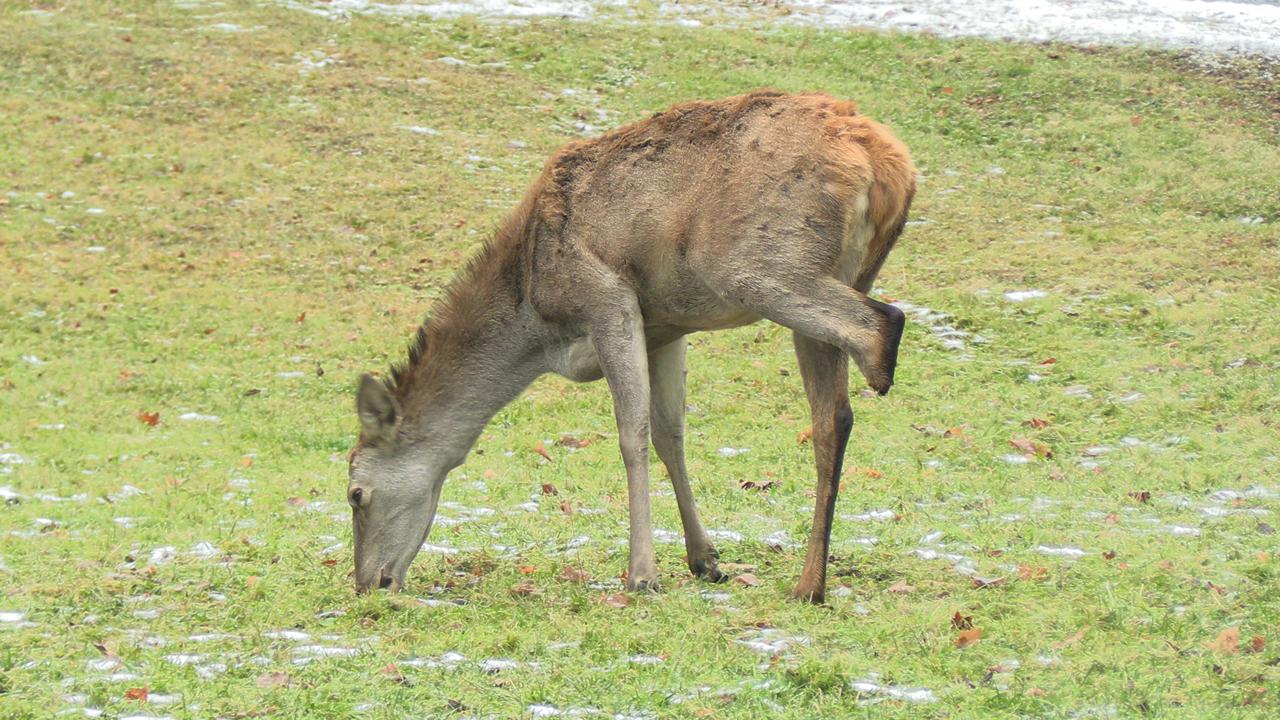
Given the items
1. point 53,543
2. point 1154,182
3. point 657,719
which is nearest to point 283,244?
point 53,543

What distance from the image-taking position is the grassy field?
5.92 meters

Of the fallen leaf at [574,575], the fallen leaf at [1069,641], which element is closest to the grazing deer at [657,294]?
the fallen leaf at [574,575]

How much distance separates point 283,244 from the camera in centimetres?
1802

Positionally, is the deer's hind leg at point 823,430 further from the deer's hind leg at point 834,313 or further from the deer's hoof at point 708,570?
the deer's hoof at point 708,570

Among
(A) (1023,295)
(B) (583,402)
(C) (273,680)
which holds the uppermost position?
(C) (273,680)

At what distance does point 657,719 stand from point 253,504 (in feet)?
19.5

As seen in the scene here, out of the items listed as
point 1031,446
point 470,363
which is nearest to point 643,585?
point 470,363

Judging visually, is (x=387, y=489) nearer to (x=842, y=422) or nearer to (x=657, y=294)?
(x=657, y=294)

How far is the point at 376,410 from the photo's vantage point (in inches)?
312

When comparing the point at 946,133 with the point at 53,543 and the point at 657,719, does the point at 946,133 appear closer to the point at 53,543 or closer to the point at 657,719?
the point at 53,543

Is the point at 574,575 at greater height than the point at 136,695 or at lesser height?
lesser

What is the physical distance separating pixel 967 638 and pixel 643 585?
195 cm

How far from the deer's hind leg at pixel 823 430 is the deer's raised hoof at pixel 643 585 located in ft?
2.55

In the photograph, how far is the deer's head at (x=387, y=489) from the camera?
25.5 ft
